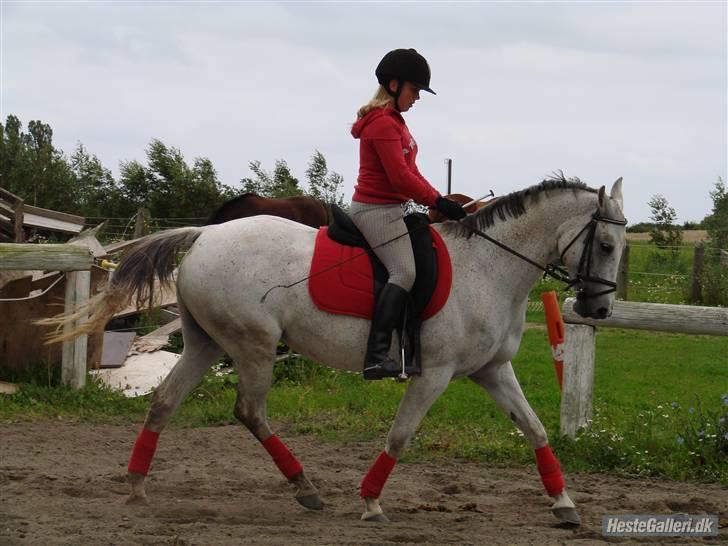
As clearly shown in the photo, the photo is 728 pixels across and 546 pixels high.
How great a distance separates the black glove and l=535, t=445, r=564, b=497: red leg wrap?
1626 millimetres

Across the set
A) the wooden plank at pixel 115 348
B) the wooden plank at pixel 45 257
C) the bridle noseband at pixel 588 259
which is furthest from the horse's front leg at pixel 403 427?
the wooden plank at pixel 115 348

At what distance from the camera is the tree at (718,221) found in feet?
77.2

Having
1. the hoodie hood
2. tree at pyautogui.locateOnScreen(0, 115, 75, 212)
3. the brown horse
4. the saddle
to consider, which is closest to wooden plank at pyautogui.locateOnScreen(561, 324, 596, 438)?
the saddle

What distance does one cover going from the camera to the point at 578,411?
26.9 ft

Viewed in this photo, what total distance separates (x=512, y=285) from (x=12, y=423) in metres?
5.19

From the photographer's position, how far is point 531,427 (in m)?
6.33

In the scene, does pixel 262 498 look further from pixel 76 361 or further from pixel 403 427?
pixel 76 361

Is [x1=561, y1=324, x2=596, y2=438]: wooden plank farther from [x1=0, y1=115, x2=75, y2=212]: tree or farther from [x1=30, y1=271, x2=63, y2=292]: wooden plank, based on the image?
[x1=0, y1=115, x2=75, y2=212]: tree

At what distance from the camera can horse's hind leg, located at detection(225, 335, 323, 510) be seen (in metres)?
6.27

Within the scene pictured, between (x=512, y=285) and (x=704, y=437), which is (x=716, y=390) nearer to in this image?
(x=704, y=437)

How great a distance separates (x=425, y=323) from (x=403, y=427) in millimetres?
678

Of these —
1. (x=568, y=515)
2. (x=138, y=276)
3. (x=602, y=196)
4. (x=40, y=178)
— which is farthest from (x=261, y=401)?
(x=40, y=178)

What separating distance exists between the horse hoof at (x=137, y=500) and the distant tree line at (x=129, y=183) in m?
11.4

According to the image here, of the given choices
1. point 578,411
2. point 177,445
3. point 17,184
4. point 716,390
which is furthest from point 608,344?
point 17,184
